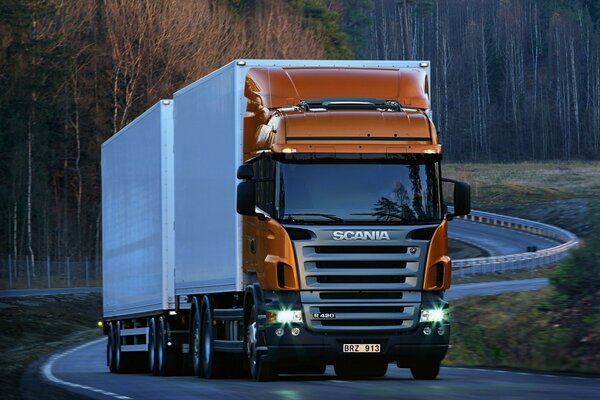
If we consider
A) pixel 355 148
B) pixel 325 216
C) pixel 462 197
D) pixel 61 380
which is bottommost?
pixel 61 380

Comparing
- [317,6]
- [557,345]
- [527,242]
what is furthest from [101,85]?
[557,345]

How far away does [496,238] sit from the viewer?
7700 cm

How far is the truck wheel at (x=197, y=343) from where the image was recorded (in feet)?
71.9

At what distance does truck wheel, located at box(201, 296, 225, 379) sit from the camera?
21.1m

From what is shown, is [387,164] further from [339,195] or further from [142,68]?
[142,68]

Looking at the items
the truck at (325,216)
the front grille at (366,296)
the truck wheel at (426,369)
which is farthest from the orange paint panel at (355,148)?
the truck wheel at (426,369)

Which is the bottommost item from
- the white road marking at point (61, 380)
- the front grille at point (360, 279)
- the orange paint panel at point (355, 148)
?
the white road marking at point (61, 380)

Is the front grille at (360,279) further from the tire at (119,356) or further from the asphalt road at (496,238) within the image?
the asphalt road at (496,238)

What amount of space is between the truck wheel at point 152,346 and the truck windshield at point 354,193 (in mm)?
7356

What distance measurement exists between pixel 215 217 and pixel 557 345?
578 cm

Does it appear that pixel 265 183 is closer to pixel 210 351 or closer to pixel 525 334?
pixel 210 351

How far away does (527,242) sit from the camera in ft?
244

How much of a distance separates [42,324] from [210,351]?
32.1m

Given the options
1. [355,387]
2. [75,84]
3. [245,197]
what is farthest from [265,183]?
[75,84]
